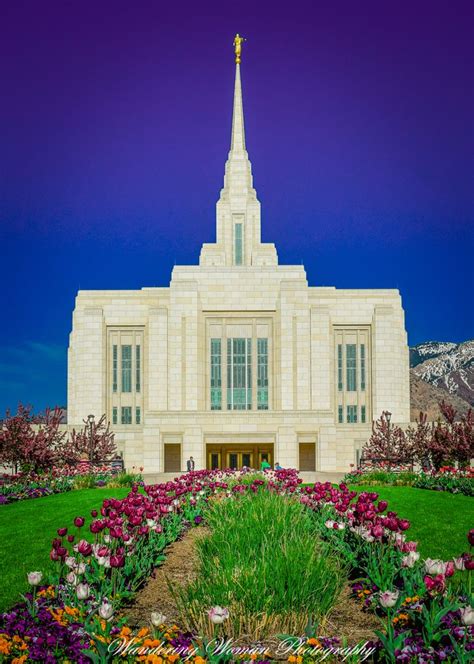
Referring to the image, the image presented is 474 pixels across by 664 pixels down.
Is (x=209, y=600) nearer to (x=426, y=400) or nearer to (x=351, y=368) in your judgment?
(x=351, y=368)

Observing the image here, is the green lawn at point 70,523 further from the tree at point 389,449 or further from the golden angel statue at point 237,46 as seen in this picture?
the golden angel statue at point 237,46

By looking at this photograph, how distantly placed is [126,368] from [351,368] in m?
16.9

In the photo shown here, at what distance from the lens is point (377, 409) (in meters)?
54.6

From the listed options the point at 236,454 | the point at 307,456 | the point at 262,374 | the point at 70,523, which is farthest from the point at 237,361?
the point at 70,523

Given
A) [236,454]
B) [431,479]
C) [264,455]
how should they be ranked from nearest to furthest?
[431,479]
[236,454]
[264,455]

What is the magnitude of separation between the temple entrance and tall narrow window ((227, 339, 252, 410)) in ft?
15.7

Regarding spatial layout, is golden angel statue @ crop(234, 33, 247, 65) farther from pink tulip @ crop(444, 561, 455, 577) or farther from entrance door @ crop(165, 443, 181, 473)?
pink tulip @ crop(444, 561, 455, 577)

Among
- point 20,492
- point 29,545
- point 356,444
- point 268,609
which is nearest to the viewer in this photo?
point 268,609

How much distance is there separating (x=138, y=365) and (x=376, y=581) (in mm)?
48052

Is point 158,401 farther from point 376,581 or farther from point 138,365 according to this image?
point 376,581

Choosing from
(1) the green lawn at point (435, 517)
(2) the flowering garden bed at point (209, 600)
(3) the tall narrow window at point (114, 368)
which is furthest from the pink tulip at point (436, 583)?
(3) the tall narrow window at point (114, 368)

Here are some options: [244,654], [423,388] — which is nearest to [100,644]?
[244,654]

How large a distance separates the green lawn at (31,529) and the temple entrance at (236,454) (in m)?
23.1

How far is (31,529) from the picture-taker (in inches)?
720
